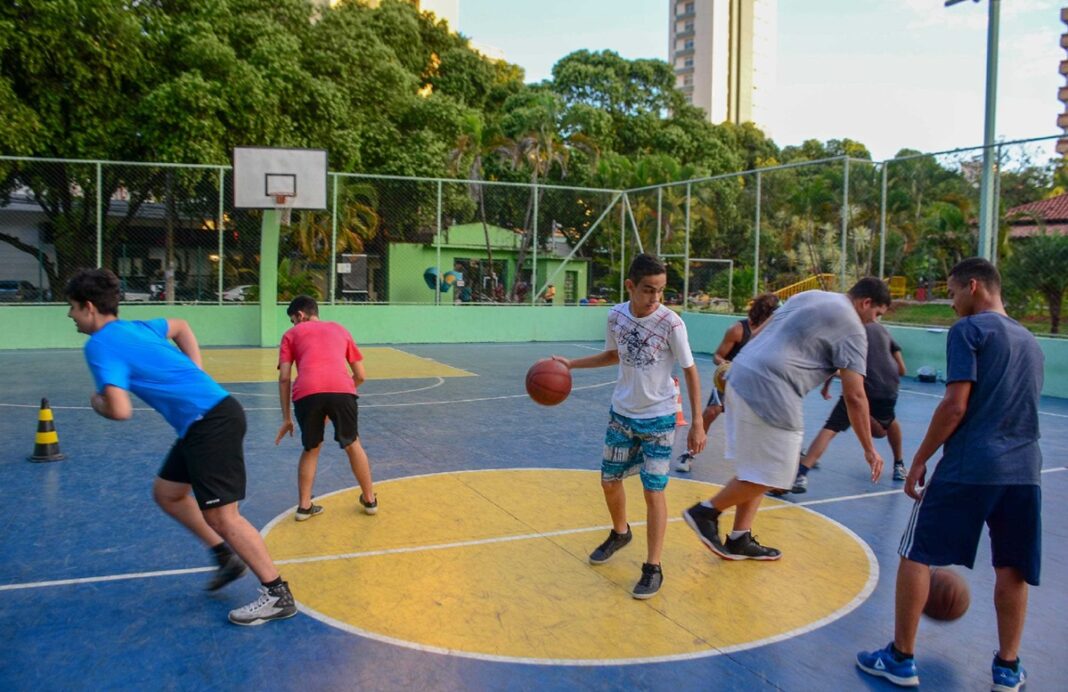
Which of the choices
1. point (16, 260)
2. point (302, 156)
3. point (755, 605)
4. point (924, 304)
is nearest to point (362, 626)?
point (755, 605)

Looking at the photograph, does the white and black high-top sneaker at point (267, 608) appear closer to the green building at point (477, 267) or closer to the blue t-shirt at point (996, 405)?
the blue t-shirt at point (996, 405)

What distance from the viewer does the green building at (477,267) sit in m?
21.3

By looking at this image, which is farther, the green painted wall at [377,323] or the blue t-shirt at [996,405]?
the green painted wall at [377,323]

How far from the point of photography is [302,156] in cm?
1922

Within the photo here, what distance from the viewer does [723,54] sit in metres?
102

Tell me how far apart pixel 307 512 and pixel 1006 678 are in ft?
14.5

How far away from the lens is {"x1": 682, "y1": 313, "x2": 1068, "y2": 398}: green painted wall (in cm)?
1400

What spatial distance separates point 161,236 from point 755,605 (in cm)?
1750

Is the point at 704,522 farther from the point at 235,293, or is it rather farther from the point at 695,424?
the point at 235,293

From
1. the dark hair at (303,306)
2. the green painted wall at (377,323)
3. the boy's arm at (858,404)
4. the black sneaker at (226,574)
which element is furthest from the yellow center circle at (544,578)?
the green painted wall at (377,323)

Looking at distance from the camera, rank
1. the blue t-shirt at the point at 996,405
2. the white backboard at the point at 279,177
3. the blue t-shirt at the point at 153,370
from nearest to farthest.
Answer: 1. the blue t-shirt at the point at 996,405
2. the blue t-shirt at the point at 153,370
3. the white backboard at the point at 279,177

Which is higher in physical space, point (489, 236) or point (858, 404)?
point (489, 236)

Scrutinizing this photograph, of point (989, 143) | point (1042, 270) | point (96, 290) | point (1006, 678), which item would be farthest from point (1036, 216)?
point (96, 290)

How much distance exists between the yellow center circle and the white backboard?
43.1 feet
